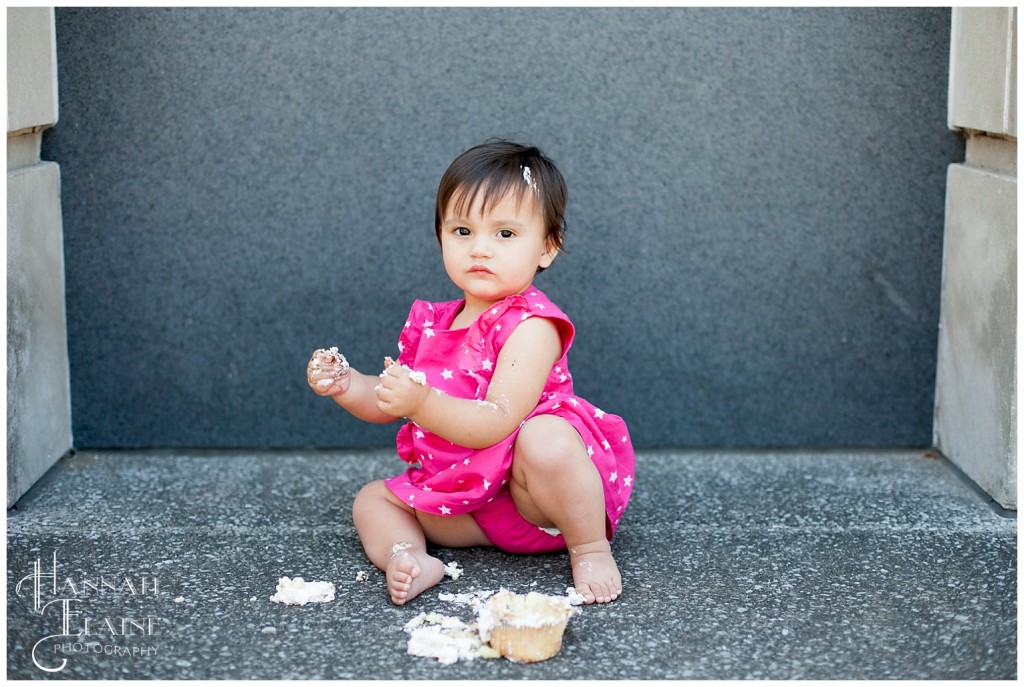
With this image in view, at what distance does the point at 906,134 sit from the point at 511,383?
1449 mm

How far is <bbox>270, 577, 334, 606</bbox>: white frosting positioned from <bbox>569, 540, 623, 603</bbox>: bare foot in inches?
19.2

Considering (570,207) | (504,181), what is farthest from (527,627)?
(570,207)

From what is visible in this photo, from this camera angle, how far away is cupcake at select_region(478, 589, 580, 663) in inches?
78.4

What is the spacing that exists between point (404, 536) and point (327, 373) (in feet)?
1.29

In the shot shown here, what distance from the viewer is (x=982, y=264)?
2.81 metres

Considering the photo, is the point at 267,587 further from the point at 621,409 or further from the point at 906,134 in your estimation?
the point at 906,134

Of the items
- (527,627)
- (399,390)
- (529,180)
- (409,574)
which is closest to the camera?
(527,627)

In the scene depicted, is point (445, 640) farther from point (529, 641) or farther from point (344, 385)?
point (344, 385)

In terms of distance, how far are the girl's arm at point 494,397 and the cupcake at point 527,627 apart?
33 cm

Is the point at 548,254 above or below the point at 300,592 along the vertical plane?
above

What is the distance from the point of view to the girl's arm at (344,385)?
2.27 metres

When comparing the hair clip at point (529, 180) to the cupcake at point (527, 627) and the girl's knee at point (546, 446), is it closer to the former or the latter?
the girl's knee at point (546, 446)

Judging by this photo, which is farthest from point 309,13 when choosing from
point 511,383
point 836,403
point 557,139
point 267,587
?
point 836,403

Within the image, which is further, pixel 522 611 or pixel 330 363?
pixel 330 363
